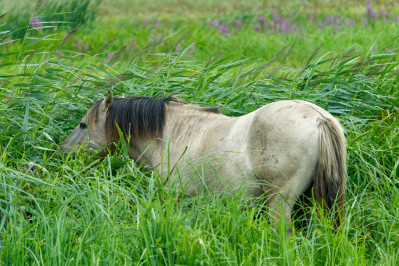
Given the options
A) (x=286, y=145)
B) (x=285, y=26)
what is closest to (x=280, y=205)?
(x=286, y=145)

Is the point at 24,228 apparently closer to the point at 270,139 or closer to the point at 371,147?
the point at 270,139

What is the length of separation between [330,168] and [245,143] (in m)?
0.62

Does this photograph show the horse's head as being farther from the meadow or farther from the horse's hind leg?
the horse's hind leg

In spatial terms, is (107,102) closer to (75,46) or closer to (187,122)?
(187,122)

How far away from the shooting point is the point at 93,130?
4.58m

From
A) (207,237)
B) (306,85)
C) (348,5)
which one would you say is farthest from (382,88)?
(348,5)

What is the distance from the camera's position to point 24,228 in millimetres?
3207

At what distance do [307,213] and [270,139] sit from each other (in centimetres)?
63

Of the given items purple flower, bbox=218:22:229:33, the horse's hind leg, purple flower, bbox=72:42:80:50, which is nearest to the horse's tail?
the horse's hind leg

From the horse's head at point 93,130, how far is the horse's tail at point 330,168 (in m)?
1.83

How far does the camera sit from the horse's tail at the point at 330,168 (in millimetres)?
3494

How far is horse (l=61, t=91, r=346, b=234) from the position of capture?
3537mm

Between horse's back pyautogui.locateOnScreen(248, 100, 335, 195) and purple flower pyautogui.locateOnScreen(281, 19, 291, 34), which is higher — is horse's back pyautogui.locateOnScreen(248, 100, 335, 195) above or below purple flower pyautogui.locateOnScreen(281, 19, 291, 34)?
above

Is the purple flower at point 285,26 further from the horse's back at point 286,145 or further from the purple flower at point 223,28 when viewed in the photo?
the horse's back at point 286,145
